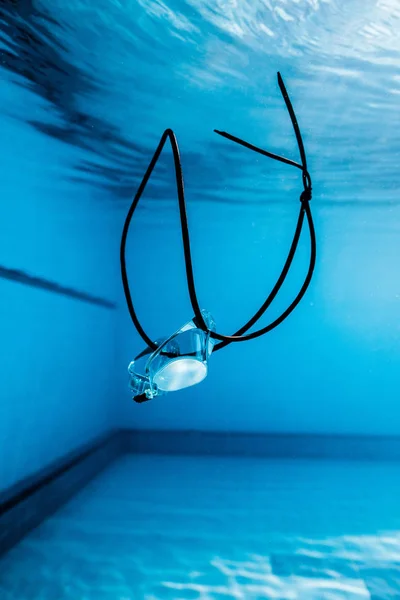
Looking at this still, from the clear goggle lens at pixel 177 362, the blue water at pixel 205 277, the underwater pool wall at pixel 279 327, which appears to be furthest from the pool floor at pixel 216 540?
the clear goggle lens at pixel 177 362

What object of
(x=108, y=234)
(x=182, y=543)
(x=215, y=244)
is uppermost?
(x=215, y=244)

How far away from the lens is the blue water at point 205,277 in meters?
3.85

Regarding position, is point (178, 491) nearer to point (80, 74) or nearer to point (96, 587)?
point (96, 587)

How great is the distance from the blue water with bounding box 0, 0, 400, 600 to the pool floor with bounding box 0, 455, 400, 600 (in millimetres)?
25

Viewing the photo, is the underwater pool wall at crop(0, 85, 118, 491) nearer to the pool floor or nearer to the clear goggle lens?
the pool floor

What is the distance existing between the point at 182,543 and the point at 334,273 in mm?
4973

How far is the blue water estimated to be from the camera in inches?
152

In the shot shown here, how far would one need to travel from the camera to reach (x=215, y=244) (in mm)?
7754

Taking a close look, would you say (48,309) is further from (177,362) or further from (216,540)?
(177,362)

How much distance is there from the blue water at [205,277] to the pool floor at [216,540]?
1.0 inches

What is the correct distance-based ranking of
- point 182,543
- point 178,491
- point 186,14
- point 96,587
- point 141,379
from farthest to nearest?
1. point 178,491
2. point 182,543
3. point 186,14
4. point 96,587
5. point 141,379

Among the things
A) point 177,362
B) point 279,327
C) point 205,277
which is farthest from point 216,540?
point 205,277

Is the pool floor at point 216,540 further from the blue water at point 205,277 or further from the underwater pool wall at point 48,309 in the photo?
the underwater pool wall at point 48,309

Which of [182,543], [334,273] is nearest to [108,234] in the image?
[334,273]
